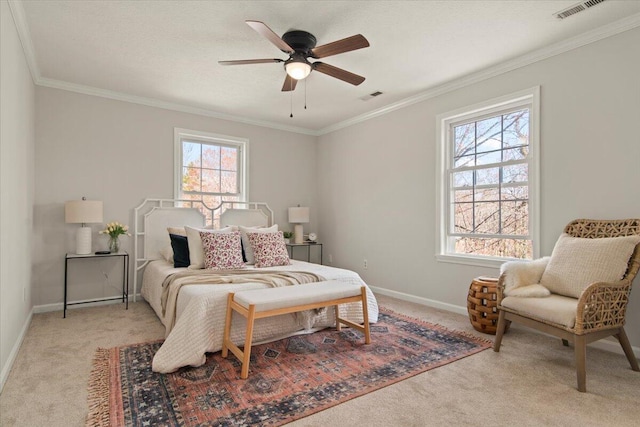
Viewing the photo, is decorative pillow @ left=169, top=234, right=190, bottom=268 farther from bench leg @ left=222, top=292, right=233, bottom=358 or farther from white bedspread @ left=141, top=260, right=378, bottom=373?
bench leg @ left=222, top=292, right=233, bottom=358

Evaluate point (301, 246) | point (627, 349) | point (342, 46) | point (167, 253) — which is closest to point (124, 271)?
point (167, 253)

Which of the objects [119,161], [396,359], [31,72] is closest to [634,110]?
[396,359]

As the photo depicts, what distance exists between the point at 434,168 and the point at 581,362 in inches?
101

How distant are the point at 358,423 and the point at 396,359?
0.91m

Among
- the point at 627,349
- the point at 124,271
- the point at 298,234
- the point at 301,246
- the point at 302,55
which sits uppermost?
the point at 302,55

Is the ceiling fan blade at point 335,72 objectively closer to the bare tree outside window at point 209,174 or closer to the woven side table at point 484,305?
the woven side table at point 484,305

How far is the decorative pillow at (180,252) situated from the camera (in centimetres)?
402

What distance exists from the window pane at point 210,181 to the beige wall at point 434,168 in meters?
1.83

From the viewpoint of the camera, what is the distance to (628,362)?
8.73 feet

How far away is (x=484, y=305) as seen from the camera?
3.31 metres

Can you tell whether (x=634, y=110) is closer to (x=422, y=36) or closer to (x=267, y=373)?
(x=422, y=36)

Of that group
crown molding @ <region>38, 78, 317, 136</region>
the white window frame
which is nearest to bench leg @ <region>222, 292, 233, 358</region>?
the white window frame

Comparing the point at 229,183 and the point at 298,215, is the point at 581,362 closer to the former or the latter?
the point at 298,215

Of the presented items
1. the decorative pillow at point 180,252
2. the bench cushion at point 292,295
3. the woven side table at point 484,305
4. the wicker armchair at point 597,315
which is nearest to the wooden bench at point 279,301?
the bench cushion at point 292,295
